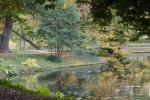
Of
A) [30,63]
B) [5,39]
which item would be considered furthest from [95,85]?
[5,39]

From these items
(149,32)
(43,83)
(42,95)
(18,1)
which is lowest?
(43,83)

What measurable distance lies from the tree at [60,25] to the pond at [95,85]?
7.31 m

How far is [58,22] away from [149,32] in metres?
33.3

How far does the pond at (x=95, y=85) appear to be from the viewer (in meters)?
23.4

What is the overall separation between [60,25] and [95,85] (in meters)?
16.1

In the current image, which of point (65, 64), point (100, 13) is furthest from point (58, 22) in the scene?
point (100, 13)

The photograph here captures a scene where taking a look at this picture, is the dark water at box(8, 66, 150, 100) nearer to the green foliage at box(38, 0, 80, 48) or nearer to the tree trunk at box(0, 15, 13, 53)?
the green foliage at box(38, 0, 80, 48)

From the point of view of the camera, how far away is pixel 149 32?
10773 millimetres

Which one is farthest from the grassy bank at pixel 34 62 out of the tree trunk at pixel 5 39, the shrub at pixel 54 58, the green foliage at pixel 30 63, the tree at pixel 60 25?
the tree trunk at pixel 5 39

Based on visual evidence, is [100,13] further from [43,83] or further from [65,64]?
[65,64]

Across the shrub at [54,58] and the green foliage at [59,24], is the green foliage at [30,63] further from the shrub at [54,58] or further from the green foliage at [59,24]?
the green foliage at [59,24]

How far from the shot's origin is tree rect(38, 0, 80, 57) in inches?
1721

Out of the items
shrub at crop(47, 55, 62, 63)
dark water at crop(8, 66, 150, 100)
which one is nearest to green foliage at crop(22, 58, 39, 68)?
dark water at crop(8, 66, 150, 100)

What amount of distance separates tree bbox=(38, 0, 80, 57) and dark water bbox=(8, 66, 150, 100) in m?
7.47
